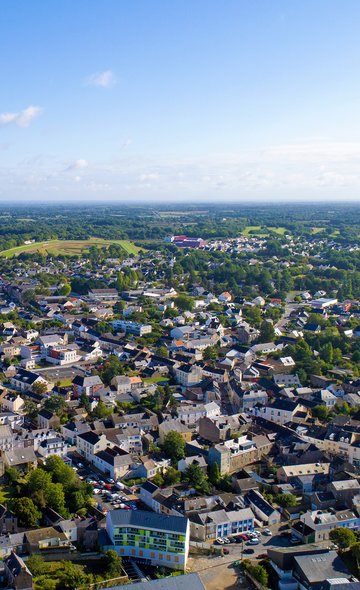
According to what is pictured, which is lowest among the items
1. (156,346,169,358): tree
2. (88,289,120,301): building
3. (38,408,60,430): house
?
(38,408,60,430): house

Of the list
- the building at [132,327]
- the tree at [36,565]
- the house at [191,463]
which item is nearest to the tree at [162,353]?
the building at [132,327]

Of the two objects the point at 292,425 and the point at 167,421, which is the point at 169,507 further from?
the point at 292,425

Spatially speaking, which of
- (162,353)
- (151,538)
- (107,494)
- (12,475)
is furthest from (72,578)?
(162,353)

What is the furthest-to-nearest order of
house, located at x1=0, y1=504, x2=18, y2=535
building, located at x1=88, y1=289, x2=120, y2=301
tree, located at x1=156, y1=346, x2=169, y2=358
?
building, located at x1=88, y1=289, x2=120, y2=301, tree, located at x1=156, y1=346, x2=169, y2=358, house, located at x1=0, y1=504, x2=18, y2=535

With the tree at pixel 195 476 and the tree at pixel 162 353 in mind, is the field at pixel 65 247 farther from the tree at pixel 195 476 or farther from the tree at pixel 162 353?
the tree at pixel 195 476

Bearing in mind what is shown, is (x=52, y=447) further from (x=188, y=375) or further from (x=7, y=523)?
(x=188, y=375)

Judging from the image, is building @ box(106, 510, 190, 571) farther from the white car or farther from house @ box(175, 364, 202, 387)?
house @ box(175, 364, 202, 387)

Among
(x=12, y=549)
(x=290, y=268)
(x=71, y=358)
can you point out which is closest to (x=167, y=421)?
(x=12, y=549)

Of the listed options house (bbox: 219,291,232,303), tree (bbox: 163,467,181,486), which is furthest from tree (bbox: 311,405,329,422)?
house (bbox: 219,291,232,303)
